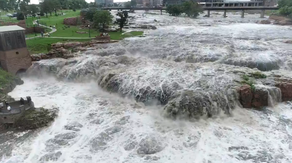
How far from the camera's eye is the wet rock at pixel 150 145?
34.7 feet

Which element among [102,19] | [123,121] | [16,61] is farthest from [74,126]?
[102,19]

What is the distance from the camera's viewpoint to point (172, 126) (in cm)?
1234

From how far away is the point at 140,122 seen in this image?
12.9m

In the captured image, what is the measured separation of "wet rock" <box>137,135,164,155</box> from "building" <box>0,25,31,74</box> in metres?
14.7

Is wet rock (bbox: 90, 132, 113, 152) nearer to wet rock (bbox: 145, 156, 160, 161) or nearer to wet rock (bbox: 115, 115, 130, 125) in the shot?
wet rock (bbox: 115, 115, 130, 125)

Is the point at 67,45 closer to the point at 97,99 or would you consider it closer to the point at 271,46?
the point at 97,99

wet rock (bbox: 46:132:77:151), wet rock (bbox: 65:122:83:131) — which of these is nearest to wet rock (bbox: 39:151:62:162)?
wet rock (bbox: 46:132:77:151)

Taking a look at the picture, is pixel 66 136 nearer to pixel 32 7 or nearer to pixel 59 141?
pixel 59 141

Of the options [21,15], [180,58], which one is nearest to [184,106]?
[180,58]

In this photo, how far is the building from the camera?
19172 mm

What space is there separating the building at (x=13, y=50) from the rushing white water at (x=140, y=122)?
1296 mm

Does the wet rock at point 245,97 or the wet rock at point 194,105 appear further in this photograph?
the wet rock at point 245,97

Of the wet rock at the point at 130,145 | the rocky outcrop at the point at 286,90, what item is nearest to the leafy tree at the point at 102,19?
the rocky outcrop at the point at 286,90

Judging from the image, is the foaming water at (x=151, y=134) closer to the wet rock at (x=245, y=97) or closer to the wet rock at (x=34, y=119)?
the wet rock at (x=34, y=119)
